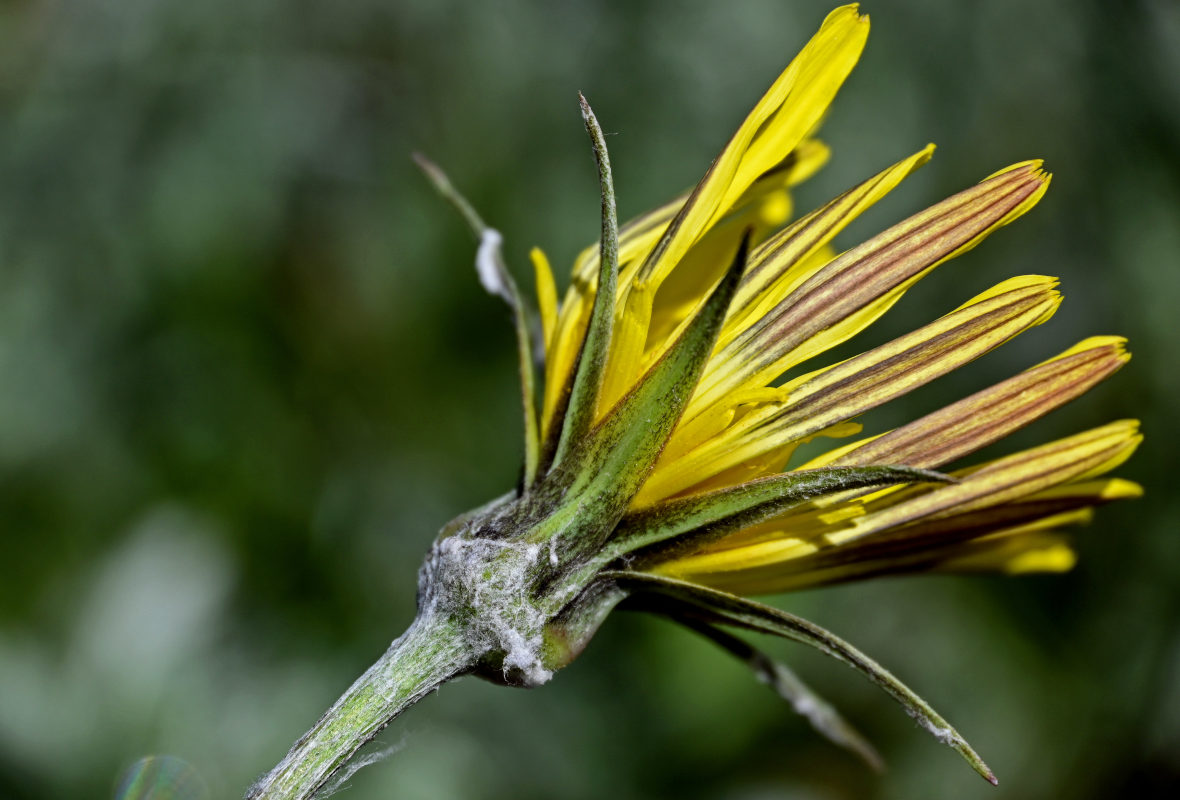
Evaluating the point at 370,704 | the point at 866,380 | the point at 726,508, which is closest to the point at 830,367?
the point at 866,380

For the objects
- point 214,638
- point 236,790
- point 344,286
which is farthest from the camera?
point 344,286

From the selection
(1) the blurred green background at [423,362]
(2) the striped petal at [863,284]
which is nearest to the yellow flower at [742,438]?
(2) the striped petal at [863,284]

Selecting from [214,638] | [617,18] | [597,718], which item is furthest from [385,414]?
[617,18]

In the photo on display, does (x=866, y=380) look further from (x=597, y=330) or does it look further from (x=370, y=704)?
(x=370, y=704)

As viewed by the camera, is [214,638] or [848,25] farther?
[214,638]

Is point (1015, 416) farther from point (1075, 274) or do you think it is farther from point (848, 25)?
point (1075, 274)

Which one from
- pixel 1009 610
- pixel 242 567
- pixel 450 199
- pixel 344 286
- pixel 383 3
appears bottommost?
pixel 1009 610
